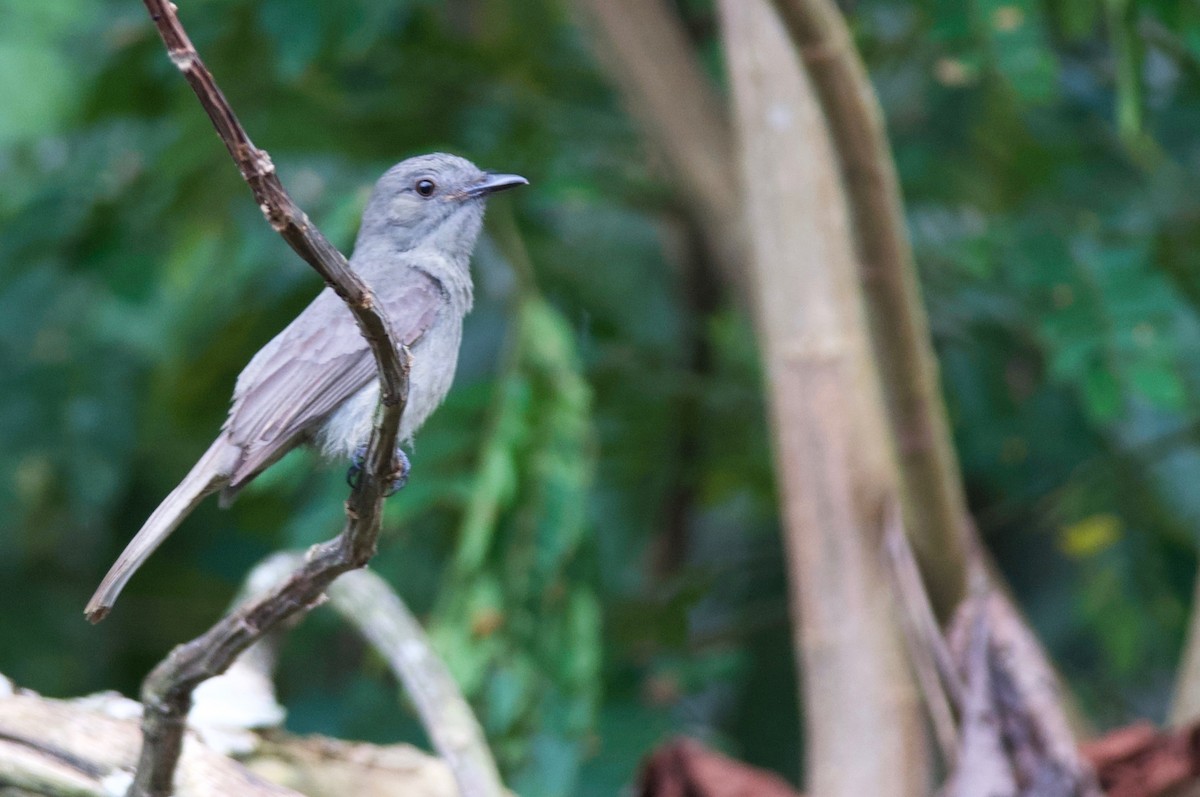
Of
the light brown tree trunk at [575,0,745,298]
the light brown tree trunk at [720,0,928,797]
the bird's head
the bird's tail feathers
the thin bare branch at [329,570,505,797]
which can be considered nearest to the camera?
the bird's tail feathers

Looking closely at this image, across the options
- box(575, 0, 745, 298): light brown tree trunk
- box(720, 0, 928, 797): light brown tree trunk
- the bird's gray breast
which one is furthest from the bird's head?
box(575, 0, 745, 298): light brown tree trunk

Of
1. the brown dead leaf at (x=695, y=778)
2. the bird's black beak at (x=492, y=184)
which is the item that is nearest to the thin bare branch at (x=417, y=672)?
the brown dead leaf at (x=695, y=778)

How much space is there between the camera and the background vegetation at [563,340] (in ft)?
13.5

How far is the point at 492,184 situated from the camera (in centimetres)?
326

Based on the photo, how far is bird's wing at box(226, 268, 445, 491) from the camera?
270cm

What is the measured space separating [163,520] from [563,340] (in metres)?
2.06

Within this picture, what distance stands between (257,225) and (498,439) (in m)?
1.77

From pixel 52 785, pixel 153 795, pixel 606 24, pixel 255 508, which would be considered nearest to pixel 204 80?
pixel 153 795

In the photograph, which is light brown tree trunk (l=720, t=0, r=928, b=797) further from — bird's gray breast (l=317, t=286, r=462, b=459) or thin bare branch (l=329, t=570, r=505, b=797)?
bird's gray breast (l=317, t=286, r=462, b=459)

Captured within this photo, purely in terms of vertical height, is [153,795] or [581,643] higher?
[153,795]

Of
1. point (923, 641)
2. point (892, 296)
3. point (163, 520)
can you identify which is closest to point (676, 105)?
point (892, 296)

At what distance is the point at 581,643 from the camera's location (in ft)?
13.1

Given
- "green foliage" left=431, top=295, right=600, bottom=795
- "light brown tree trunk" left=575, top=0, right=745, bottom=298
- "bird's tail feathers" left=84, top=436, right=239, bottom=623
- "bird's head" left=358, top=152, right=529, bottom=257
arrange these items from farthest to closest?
"light brown tree trunk" left=575, top=0, right=745, bottom=298
"green foliage" left=431, top=295, right=600, bottom=795
"bird's head" left=358, top=152, right=529, bottom=257
"bird's tail feathers" left=84, top=436, right=239, bottom=623

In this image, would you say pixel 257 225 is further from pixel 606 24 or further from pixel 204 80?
pixel 204 80
